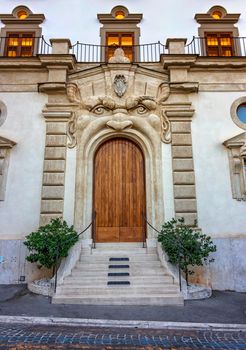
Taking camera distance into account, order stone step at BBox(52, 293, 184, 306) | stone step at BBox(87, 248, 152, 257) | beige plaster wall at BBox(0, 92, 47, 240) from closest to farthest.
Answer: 1. stone step at BBox(52, 293, 184, 306)
2. stone step at BBox(87, 248, 152, 257)
3. beige plaster wall at BBox(0, 92, 47, 240)

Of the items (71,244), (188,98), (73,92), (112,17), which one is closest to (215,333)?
(71,244)

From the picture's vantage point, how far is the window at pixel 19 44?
12094 mm

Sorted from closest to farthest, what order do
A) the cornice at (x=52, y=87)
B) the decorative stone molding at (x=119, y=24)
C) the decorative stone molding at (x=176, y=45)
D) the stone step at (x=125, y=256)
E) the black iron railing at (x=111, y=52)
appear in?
Result: the stone step at (x=125, y=256), the cornice at (x=52, y=87), the decorative stone molding at (x=176, y=45), the black iron railing at (x=111, y=52), the decorative stone molding at (x=119, y=24)

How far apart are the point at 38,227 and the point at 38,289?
2.25 meters

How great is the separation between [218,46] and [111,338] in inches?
484

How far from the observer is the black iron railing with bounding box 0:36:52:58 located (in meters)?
12.0

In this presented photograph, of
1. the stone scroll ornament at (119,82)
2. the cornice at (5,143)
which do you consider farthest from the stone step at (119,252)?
the stone scroll ornament at (119,82)

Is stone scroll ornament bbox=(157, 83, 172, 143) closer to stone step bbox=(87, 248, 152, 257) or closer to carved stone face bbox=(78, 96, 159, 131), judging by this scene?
carved stone face bbox=(78, 96, 159, 131)

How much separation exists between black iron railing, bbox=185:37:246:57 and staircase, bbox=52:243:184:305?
890 centimetres

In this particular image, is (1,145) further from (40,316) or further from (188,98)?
(188,98)

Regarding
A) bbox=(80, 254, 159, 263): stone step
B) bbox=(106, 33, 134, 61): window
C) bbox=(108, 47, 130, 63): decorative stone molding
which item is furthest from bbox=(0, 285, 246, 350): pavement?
bbox=(106, 33, 134, 61): window

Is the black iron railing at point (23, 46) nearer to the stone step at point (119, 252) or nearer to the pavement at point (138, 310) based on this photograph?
the stone step at point (119, 252)

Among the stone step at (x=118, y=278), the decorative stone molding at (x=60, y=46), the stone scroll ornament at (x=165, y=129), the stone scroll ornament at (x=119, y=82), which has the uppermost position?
the decorative stone molding at (x=60, y=46)

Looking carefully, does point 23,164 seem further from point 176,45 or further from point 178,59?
point 176,45
